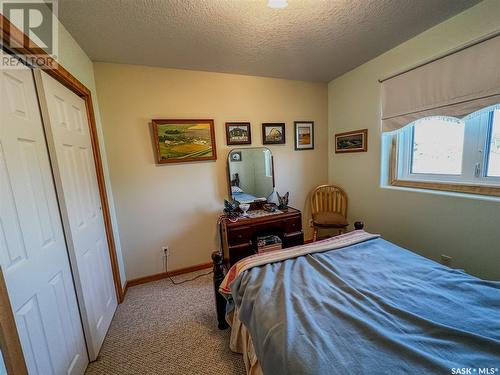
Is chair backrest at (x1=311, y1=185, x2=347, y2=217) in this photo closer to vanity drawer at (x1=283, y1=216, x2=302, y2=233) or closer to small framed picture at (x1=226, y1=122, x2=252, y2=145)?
vanity drawer at (x1=283, y1=216, x2=302, y2=233)

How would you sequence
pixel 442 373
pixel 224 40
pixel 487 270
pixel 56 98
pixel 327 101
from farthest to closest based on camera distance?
pixel 327 101 < pixel 224 40 < pixel 487 270 < pixel 56 98 < pixel 442 373

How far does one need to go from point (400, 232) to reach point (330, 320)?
5.90 ft

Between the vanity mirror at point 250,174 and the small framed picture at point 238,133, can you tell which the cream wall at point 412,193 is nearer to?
the vanity mirror at point 250,174

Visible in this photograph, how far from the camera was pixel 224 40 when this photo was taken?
175 centimetres

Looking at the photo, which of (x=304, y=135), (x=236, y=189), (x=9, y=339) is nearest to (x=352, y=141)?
(x=304, y=135)

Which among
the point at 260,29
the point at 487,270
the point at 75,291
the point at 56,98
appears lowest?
the point at 487,270

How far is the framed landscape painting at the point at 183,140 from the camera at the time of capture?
2230 mm

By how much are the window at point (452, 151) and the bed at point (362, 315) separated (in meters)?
0.99

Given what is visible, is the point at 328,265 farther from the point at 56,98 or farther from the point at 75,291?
the point at 56,98

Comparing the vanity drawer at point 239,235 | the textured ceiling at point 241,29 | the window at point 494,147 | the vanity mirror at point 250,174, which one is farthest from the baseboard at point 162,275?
the window at point 494,147

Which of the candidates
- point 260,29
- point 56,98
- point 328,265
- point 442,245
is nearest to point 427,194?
point 442,245

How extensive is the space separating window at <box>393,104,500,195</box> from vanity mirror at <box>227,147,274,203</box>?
57.7 inches

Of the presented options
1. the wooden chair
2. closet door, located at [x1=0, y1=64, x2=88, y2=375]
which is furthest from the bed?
the wooden chair

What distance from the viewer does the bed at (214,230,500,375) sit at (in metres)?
0.71
